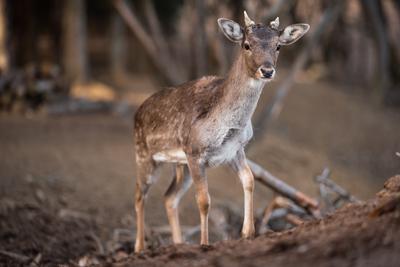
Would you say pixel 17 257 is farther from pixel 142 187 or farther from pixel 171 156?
pixel 171 156

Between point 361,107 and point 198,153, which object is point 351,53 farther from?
point 198,153

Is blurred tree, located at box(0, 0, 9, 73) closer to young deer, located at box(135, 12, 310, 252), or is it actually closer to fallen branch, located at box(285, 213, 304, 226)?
young deer, located at box(135, 12, 310, 252)

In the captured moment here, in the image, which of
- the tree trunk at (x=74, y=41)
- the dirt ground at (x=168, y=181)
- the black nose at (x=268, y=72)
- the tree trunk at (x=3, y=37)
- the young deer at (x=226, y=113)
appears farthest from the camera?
the tree trunk at (x=74, y=41)

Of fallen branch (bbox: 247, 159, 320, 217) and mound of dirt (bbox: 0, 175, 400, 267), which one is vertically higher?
mound of dirt (bbox: 0, 175, 400, 267)

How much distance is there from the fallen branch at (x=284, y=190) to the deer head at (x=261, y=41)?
1.70 metres

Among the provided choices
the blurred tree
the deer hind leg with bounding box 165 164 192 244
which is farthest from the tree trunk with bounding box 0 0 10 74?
the deer hind leg with bounding box 165 164 192 244

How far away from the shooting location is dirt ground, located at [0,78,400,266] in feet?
18.2

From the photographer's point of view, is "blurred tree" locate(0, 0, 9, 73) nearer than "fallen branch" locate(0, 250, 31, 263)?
No

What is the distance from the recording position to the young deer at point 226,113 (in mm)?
7645

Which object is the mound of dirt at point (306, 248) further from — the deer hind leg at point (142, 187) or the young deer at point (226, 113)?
the young deer at point (226, 113)

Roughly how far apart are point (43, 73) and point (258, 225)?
10809 millimetres

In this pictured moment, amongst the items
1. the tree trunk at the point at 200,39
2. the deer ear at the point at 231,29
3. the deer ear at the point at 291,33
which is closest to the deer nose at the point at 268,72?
the deer ear at the point at 291,33

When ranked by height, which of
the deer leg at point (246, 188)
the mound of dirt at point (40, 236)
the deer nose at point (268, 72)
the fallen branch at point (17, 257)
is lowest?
the mound of dirt at point (40, 236)

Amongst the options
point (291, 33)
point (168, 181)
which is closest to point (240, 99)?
point (291, 33)
